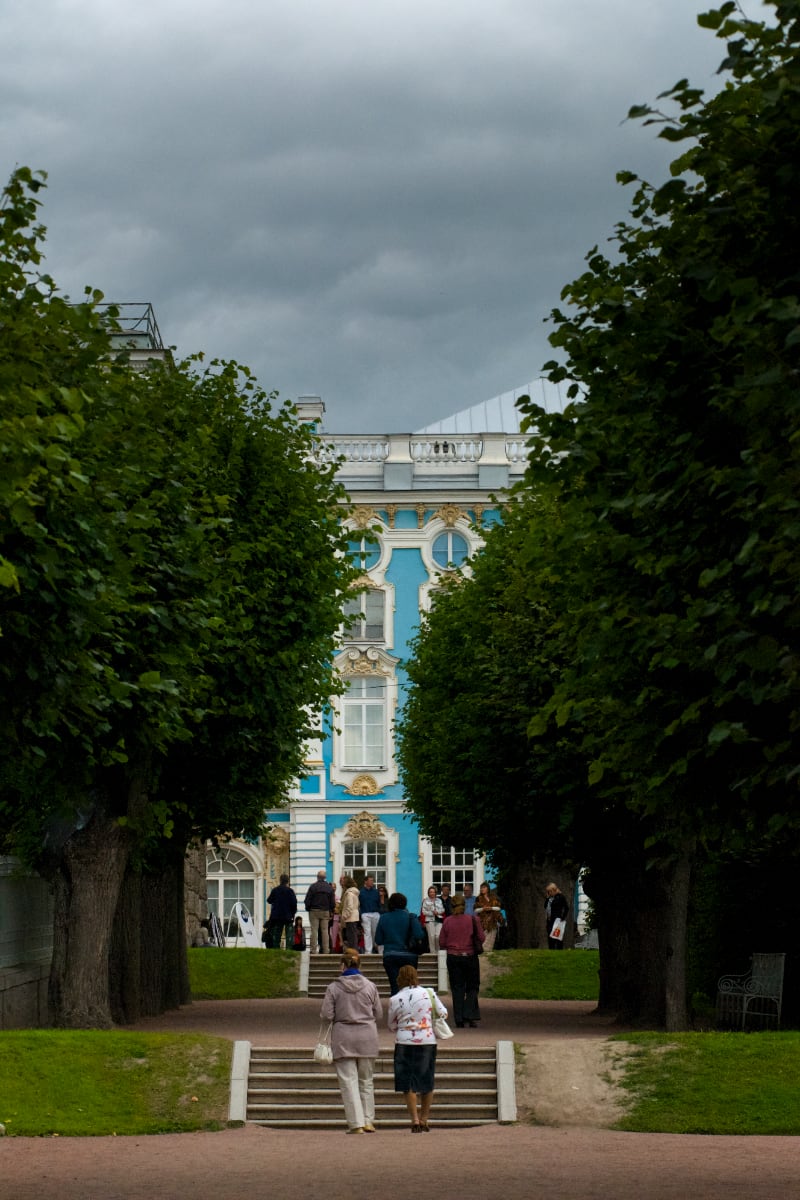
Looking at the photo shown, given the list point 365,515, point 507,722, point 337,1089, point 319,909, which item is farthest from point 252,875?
point 337,1089

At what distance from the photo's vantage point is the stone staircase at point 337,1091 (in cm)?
2097

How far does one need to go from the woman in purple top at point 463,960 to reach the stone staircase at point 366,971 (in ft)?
29.4

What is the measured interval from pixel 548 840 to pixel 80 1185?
692 inches

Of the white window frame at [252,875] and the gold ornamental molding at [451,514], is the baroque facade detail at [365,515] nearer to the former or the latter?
the gold ornamental molding at [451,514]

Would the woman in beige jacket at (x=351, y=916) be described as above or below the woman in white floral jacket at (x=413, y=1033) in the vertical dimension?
above

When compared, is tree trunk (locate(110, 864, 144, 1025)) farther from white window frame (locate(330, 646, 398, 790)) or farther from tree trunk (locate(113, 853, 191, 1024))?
white window frame (locate(330, 646, 398, 790))

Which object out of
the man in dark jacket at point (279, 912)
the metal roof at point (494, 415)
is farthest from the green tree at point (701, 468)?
the metal roof at point (494, 415)

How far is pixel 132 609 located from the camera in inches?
744

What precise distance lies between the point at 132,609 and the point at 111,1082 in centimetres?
548

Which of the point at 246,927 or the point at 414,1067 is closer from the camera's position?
the point at 414,1067

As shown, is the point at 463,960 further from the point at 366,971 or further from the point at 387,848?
the point at 387,848

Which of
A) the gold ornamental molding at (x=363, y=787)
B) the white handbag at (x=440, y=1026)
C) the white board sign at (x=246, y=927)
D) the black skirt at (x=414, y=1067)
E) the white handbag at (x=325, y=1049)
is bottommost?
the black skirt at (x=414, y=1067)

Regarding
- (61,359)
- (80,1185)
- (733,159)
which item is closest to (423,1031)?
(80,1185)

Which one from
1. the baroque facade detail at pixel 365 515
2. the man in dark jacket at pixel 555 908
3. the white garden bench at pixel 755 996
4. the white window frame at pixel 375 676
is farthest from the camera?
the baroque facade detail at pixel 365 515
